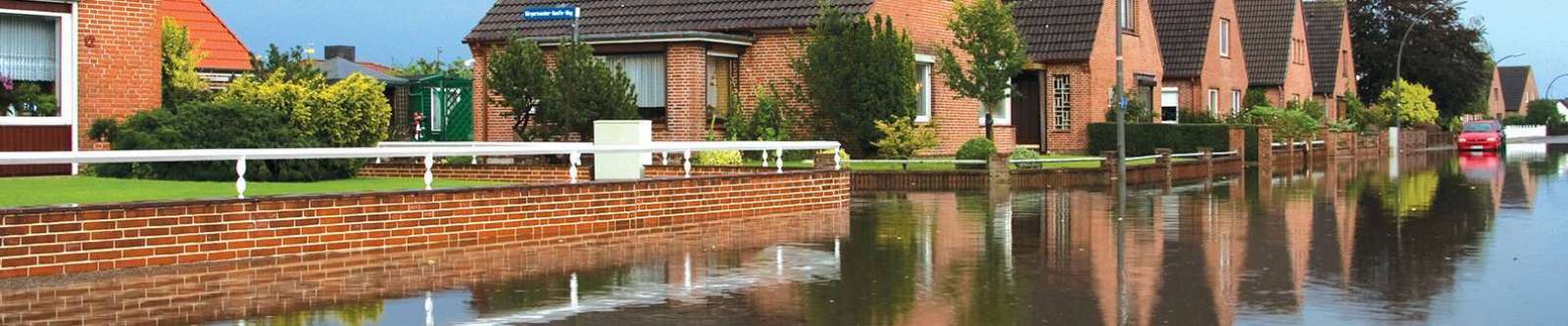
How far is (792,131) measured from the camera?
36.5m

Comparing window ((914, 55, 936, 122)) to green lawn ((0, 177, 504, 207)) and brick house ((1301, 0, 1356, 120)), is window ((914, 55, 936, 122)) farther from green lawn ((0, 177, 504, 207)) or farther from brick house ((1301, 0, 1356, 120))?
brick house ((1301, 0, 1356, 120))

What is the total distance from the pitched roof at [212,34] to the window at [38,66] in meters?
21.8

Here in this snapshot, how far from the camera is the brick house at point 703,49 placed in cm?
3634

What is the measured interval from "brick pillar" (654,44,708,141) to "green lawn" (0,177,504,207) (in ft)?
43.5

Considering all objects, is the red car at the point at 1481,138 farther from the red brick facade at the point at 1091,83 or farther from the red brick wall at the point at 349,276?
the red brick wall at the point at 349,276

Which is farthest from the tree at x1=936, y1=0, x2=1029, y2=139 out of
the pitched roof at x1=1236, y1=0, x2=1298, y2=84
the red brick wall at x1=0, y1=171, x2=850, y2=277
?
the pitched roof at x1=1236, y1=0, x2=1298, y2=84

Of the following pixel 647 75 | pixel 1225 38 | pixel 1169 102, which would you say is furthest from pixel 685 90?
pixel 1225 38

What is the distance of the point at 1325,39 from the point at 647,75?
4766cm

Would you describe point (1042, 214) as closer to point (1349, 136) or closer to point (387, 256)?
point (387, 256)

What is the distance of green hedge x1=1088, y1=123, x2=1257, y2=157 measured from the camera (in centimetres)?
4622

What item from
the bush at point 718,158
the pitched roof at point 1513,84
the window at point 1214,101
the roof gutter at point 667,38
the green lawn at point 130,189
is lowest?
the green lawn at point 130,189

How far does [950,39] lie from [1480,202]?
1600 cm

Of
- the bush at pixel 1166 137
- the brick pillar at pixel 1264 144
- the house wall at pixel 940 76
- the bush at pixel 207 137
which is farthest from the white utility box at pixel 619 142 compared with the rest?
the brick pillar at pixel 1264 144

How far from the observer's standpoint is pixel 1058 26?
47469 mm
